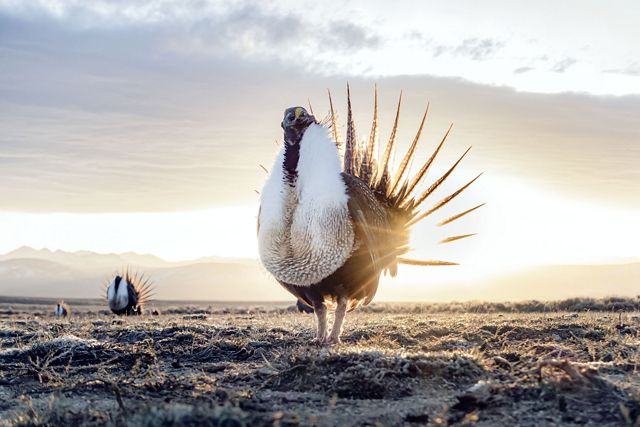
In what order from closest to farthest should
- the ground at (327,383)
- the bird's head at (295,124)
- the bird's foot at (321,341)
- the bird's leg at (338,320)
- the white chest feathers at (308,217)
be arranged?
the ground at (327,383)
the white chest feathers at (308,217)
the bird's head at (295,124)
the bird's leg at (338,320)
the bird's foot at (321,341)

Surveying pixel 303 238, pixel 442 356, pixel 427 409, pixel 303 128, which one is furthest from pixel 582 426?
pixel 303 128

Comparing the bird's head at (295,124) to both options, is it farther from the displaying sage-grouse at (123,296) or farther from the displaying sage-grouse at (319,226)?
the displaying sage-grouse at (123,296)

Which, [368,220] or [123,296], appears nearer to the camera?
[368,220]

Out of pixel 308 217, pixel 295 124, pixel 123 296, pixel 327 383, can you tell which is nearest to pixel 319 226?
pixel 308 217

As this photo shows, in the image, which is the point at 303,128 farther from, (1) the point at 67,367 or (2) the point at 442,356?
(1) the point at 67,367

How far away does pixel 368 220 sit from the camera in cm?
529

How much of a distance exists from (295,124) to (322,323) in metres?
1.59

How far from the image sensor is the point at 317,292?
5.46 m

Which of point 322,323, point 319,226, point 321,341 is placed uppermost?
point 319,226

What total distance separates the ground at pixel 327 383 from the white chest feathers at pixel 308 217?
0.63 m

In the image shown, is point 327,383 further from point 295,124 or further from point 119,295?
point 119,295

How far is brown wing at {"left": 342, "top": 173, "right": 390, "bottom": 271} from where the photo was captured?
204 inches

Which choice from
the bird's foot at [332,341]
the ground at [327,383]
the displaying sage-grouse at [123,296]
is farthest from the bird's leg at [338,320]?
the displaying sage-grouse at [123,296]

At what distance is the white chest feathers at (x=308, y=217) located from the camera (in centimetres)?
511
